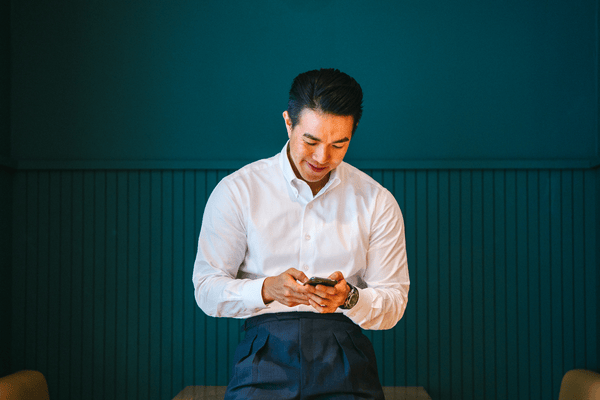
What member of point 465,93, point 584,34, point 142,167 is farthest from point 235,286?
point 584,34

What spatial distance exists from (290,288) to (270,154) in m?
1.17

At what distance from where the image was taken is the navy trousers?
130cm

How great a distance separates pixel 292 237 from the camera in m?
1.47

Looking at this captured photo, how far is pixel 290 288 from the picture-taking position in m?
1.18

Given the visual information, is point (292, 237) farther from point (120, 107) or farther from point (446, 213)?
point (120, 107)

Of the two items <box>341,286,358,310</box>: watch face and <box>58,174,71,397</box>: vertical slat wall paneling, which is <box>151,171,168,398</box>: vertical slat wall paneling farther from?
<box>341,286,358,310</box>: watch face

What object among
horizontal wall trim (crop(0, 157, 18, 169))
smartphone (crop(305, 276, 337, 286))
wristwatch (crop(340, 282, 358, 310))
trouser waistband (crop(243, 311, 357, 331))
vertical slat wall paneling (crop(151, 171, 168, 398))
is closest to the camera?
smartphone (crop(305, 276, 337, 286))

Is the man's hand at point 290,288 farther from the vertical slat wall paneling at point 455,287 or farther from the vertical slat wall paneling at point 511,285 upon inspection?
the vertical slat wall paneling at point 511,285

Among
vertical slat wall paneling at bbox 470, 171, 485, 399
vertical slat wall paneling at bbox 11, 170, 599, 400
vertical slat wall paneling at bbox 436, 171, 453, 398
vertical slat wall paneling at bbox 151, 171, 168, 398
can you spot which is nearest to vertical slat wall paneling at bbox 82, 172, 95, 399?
vertical slat wall paneling at bbox 11, 170, 599, 400

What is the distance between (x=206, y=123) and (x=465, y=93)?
1.26 metres

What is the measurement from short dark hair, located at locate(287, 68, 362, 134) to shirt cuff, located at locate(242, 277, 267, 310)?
0.49 metres

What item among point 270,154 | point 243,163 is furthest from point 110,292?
point 270,154

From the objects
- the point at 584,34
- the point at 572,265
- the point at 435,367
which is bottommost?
the point at 435,367

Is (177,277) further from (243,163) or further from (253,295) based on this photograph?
(253,295)
